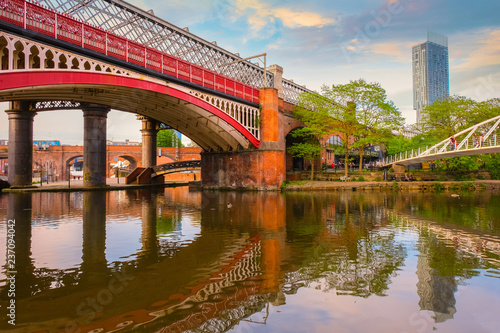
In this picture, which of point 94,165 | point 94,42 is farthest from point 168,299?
point 94,165

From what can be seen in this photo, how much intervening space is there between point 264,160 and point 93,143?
17060 mm

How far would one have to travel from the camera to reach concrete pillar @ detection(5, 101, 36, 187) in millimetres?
31891

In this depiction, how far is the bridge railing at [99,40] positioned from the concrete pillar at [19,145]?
57.9 ft

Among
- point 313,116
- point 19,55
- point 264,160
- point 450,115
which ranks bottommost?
point 264,160

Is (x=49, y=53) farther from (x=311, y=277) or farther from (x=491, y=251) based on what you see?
(x=491, y=251)

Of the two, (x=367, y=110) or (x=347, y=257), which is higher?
(x=367, y=110)

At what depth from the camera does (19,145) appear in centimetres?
3225

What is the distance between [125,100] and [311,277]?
79.8 ft

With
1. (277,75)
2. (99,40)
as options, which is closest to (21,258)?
(99,40)

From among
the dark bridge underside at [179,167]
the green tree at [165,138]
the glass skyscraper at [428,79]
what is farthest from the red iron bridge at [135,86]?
the glass skyscraper at [428,79]

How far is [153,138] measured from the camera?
4606cm

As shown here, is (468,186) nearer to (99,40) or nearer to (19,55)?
(99,40)

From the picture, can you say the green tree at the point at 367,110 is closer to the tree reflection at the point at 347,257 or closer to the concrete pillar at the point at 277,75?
the concrete pillar at the point at 277,75

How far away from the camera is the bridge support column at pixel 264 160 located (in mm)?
32688
